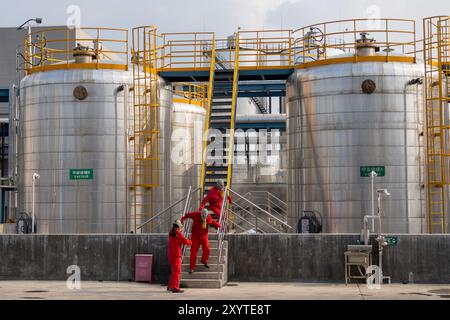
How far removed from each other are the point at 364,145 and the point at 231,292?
A: 1033cm

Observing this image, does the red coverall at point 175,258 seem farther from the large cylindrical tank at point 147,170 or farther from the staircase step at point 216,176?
the staircase step at point 216,176

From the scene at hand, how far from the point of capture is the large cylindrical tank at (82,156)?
2758 centimetres

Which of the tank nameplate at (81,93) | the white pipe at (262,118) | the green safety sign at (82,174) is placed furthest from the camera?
the white pipe at (262,118)

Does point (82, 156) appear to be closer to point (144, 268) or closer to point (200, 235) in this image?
point (144, 268)

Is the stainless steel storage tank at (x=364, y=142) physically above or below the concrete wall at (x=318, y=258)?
above

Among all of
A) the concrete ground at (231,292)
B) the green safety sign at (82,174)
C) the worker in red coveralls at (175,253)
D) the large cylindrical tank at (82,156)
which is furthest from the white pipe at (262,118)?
the worker in red coveralls at (175,253)

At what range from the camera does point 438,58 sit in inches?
1011

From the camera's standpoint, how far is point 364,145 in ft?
83.9

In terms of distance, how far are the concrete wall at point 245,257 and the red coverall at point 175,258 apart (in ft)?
7.48

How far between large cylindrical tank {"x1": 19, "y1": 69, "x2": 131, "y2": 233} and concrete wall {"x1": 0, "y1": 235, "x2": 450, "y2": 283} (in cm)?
713

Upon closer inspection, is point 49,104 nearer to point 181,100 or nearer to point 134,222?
point 134,222

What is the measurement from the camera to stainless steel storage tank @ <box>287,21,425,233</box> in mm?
25516
